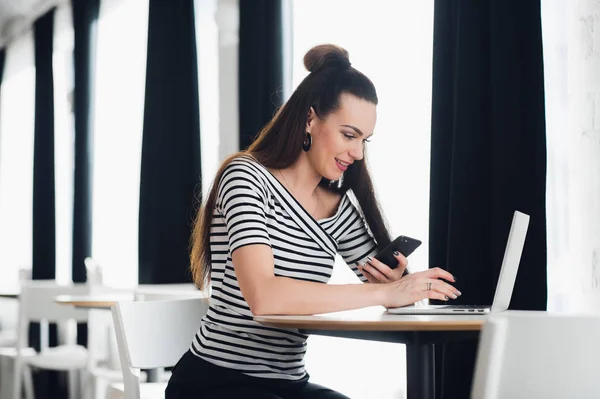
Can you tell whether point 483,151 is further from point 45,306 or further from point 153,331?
point 45,306

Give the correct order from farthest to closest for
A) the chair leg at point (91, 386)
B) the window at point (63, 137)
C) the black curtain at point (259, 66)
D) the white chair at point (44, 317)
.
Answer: the window at point (63, 137) < the white chair at point (44, 317) < the black curtain at point (259, 66) < the chair leg at point (91, 386)

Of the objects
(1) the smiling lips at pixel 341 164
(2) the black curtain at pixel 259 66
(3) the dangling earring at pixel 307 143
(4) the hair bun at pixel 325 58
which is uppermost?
(2) the black curtain at pixel 259 66

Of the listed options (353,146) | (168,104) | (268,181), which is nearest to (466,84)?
(353,146)

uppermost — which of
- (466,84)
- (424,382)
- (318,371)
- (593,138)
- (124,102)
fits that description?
(124,102)

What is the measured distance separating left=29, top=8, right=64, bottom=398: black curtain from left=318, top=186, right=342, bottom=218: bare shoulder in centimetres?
576

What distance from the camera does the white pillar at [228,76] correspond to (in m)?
5.38

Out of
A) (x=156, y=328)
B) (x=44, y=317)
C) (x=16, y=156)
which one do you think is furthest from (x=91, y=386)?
(x=16, y=156)

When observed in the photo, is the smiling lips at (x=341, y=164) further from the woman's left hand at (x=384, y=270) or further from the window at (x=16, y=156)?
the window at (x=16, y=156)

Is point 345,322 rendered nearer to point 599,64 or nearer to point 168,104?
point 599,64

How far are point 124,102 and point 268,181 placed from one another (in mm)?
Result: 4918

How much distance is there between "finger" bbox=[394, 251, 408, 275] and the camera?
6.78ft

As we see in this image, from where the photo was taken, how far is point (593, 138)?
2.87 metres

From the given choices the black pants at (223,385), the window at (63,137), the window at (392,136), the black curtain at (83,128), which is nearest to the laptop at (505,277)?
the black pants at (223,385)

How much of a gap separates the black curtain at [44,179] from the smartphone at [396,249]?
5.91 meters
